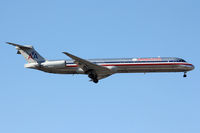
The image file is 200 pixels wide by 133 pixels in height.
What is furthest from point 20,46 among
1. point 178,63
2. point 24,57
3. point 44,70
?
point 178,63

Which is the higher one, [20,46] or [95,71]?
[20,46]

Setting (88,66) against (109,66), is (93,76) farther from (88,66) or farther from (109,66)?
(109,66)

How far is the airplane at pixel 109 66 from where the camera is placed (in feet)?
130

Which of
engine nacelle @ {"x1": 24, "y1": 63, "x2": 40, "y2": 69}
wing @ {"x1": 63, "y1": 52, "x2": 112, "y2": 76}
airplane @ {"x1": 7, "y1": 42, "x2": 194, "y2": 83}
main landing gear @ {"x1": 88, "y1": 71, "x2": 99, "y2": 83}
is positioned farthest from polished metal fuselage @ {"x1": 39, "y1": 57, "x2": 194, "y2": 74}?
engine nacelle @ {"x1": 24, "y1": 63, "x2": 40, "y2": 69}

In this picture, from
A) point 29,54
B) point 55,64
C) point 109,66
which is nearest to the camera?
point 109,66

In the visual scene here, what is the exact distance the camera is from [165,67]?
130 feet

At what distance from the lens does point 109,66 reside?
132ft

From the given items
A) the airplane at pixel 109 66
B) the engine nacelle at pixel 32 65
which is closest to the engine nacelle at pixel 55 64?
the airplane at pixel 109 66

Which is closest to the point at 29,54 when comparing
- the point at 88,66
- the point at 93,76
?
the point at 88,66

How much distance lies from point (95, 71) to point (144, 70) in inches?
247

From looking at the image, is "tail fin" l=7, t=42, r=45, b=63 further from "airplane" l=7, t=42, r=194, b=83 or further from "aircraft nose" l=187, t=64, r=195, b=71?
"aircraft nose" l=187, t=64, r=195, b=71

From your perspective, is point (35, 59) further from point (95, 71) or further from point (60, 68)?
point (95, 71)

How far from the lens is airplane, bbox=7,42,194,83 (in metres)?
39.5

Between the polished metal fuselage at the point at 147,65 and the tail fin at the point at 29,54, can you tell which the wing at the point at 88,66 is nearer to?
the polished metal fuselage at the point at 147,65
